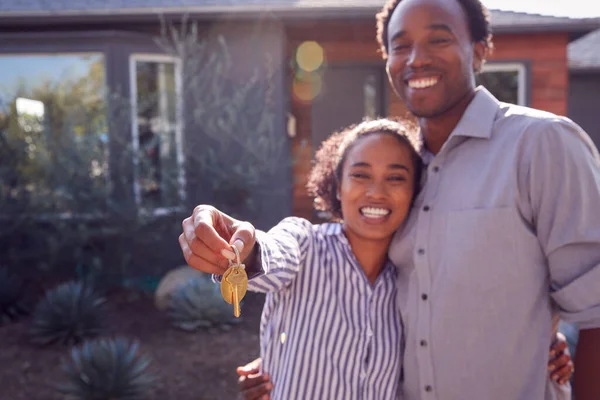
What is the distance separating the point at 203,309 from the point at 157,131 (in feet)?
7.84

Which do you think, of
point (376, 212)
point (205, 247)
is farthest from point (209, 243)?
point (376, 212)

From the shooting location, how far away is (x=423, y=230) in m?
1.91

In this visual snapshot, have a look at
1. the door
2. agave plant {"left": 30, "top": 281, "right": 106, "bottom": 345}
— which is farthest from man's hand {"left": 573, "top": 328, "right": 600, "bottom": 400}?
the door

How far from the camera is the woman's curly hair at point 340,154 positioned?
83.9 inches

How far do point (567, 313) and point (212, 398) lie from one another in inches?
115

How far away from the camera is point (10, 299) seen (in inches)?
227

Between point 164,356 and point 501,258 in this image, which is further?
point 164,356

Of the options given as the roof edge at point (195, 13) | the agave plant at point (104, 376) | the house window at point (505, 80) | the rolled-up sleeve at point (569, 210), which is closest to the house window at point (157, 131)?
the roof edge at point (195, 13)

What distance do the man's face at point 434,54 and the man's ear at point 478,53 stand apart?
73 mm

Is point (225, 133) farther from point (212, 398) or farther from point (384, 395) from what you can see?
point (384, 395)

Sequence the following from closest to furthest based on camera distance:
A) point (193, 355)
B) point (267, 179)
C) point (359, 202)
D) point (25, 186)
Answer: point (359, 202), point (193, 355), point (25, 186), point (267, 179)

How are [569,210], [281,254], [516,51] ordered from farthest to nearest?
[516,51] < [281,254] < [569,210]

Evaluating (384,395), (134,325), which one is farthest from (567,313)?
(134,325)

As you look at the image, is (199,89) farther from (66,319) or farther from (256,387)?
(256,387)
